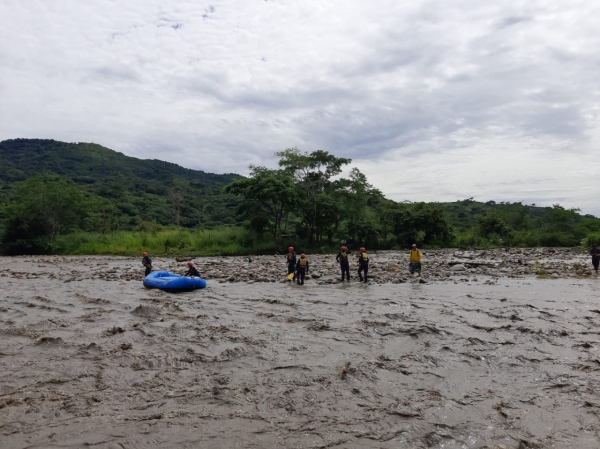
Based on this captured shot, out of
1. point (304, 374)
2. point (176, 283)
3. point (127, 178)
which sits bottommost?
point (304, 374)

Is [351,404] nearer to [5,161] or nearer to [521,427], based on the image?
[521,427]

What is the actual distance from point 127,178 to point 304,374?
104908 millimetres

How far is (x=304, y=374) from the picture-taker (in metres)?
7.80

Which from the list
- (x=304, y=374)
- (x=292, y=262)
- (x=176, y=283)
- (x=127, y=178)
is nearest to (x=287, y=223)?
(x=292, y=262)

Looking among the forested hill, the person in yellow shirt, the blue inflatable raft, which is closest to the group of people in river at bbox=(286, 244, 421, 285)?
the person in yellow shirt

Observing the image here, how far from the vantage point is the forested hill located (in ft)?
249

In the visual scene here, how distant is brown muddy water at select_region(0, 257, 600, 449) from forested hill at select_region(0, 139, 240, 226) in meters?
43.4

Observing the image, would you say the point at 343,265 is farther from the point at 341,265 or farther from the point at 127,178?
the point at 127,178

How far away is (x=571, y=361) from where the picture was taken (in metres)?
8.20

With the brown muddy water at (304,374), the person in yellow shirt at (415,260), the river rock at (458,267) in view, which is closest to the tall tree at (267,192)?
the river rock at (458,267)

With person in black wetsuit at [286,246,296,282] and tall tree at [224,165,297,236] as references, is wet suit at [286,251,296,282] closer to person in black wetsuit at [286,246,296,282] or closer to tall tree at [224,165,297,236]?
person in black wetsuit at [286,246,296,282]

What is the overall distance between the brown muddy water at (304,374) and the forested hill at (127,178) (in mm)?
43440

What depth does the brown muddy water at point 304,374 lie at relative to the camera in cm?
557

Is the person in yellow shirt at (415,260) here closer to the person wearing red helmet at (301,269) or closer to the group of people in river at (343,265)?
the group of people in river at (343,265)
